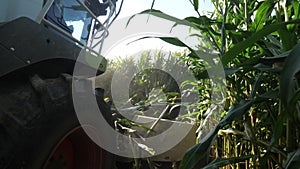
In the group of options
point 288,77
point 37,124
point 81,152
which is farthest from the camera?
point 81,152

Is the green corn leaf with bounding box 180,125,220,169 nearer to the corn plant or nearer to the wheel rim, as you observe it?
the corn plant

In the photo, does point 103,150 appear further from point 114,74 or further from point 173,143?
point 114,74

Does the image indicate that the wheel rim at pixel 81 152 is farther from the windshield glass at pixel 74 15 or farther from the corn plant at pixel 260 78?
the windshield glass at pixel 74 15

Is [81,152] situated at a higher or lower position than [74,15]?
lower

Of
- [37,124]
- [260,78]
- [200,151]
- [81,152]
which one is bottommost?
[81,152]

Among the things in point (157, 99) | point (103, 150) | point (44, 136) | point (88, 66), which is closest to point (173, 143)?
point (157, 99)

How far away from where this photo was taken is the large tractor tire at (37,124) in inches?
25.3

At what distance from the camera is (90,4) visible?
5.26 feet

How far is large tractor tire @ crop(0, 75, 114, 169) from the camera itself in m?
0.64

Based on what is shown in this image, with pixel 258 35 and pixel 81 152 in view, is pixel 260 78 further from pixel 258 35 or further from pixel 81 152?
pixel 81 152

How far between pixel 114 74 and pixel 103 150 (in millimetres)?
923

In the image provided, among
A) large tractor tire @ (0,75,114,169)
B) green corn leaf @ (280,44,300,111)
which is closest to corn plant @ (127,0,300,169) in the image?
green corn leaf @ (280,44,300,111)

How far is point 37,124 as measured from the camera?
0.71 m

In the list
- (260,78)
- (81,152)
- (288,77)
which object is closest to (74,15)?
(81,152)
